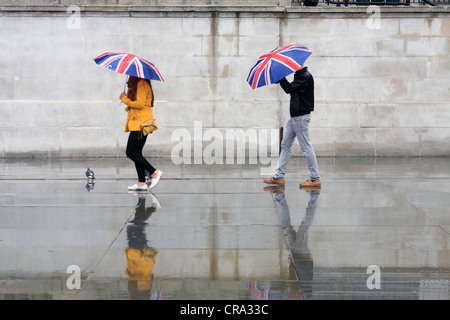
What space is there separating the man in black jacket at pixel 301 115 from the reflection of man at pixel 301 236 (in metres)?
0.39

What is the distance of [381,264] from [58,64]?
34.5 ft

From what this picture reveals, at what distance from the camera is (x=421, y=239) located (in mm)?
6438

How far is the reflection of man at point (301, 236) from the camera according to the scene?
5160 mm

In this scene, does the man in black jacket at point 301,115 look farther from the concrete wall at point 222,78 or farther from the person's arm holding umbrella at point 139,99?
the concrete wall at point 222,78

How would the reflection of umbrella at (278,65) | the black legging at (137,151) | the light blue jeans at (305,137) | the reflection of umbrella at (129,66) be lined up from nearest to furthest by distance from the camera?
1. the reflection of umbrella at (129,66)
2. the reflection of umbrella at (278,65)
3. the black legging at (137,151)
4. the light blue jeans at (305,137)

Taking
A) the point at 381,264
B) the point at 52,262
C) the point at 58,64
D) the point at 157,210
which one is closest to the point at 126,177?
the point at 157,210

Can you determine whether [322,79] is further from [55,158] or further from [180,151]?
[55,158]

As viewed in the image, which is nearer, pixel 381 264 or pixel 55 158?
pixel 381 264

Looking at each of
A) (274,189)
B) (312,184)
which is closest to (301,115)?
(312,184)
